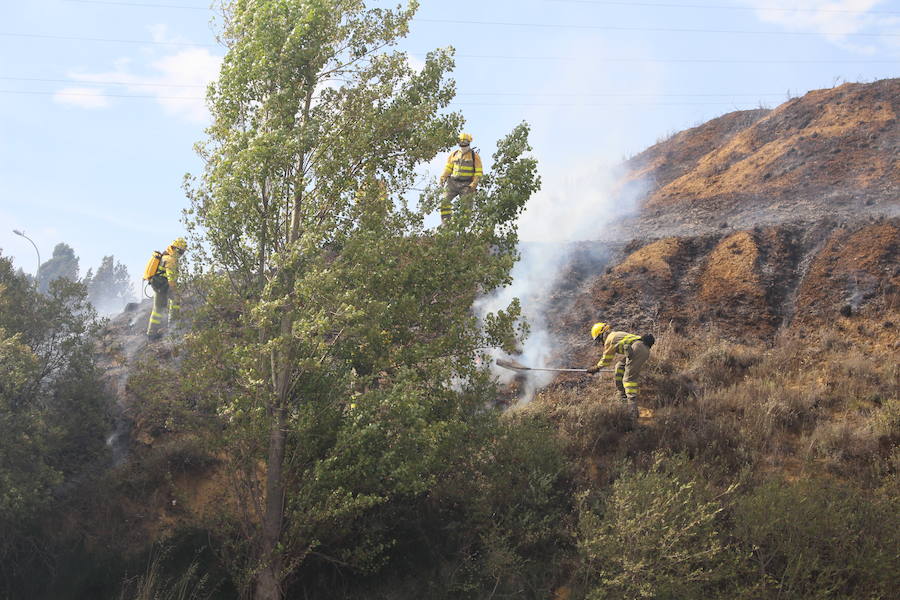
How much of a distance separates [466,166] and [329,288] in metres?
6.70

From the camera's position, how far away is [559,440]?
10.9m

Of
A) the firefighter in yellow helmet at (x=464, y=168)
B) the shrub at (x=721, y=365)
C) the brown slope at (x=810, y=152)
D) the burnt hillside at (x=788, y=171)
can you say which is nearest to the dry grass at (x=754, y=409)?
the shrub at (x=721, y=365)

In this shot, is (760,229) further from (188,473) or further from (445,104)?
(188,473)

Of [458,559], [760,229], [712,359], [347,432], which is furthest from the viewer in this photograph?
[760,229]

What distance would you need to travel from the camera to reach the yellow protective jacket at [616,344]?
1132 cm

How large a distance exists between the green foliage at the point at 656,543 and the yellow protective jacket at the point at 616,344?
279 cm

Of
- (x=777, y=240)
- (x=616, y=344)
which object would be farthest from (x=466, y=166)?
(x=777, y=240)

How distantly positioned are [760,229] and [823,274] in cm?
232

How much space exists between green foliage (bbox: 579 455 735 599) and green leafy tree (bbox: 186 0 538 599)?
91.6 inches

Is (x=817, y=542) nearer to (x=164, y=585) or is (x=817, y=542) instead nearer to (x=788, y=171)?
(x=164, y=585)

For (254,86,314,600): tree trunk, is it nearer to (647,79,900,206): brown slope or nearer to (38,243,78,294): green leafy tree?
(647,79,900,206): brown slope

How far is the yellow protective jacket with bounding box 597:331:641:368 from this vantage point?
11320 mm

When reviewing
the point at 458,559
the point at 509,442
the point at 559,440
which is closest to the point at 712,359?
the point at 559,440

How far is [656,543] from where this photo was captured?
8.23 meters
